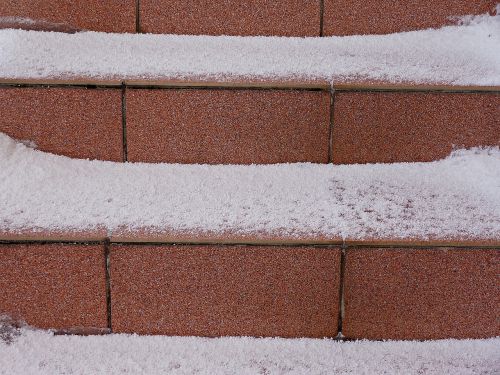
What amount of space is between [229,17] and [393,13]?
443 millimetres

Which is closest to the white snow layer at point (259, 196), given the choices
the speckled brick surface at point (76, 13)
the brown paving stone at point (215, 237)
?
the brown paving stone at point (215, 237)

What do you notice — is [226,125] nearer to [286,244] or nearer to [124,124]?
[124,124]

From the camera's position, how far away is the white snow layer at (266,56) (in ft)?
3.78

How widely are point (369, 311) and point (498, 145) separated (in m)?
0.52

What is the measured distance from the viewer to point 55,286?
97 cm

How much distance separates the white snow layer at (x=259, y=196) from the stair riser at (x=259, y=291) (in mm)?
46

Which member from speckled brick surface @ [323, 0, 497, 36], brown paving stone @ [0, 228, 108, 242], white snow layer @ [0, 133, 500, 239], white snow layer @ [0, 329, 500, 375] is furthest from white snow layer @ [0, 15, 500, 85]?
white snow layer @ [0, 329, 500, 375]

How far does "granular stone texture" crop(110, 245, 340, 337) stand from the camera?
Result: 3.17 ft

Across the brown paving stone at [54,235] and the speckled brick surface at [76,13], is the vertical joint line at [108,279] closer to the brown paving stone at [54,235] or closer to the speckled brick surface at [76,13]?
the brown paving stone at [54,235]

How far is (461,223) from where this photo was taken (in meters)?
0.97

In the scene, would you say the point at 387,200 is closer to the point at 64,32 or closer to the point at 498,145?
the point at 498,145

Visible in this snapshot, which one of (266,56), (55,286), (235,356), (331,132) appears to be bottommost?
(235,356)

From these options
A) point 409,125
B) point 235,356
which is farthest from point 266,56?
point 235,356

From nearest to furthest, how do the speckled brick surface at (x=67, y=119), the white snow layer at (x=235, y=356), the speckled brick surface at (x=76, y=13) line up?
the white snow layer at (x=235, y=356)
the speckled brick surface at (x=67, y=119)
the speckled brick surface at (x=76, y=13)
